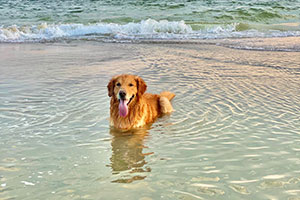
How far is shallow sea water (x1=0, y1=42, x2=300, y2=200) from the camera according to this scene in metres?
3.04

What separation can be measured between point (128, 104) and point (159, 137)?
0.94 metres

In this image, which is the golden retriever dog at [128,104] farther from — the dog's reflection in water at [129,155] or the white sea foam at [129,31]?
the white sea foam at [129,31]

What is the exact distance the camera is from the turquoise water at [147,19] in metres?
19.1

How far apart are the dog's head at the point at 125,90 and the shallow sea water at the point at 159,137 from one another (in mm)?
408

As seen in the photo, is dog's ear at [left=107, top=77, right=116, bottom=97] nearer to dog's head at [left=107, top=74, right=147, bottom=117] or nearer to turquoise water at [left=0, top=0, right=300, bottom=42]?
dog's head at [left=107, top=74, right=147, bottom=117]

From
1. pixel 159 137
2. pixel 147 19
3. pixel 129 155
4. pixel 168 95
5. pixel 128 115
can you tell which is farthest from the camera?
pixel 147 19

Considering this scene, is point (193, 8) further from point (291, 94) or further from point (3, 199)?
point (3, 199)

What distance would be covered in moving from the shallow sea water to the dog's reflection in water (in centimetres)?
1

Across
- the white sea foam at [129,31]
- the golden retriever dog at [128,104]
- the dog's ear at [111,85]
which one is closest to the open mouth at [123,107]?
the golden retriever dog at [128,104]

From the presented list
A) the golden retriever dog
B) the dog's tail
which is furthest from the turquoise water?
the golden retriever dog

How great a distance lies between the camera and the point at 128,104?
5.31m

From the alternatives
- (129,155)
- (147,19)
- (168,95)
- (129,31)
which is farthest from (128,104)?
(147,19)

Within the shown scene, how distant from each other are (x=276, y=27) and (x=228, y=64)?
47.5ft

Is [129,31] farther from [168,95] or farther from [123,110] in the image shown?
[123,110]
